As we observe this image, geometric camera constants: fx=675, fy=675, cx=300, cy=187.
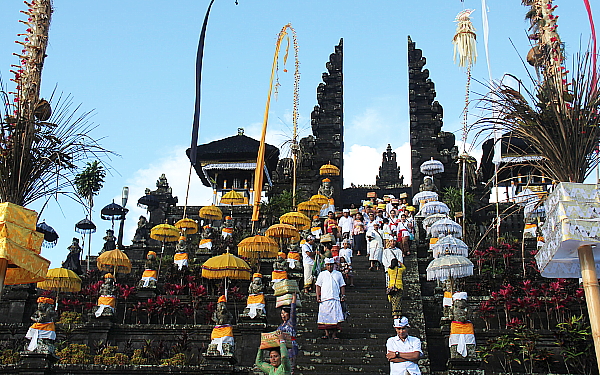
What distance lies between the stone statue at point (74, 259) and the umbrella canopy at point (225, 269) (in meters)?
6.74

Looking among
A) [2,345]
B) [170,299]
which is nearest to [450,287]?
[170,299]

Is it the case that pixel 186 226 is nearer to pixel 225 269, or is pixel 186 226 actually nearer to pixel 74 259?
pixel 74 259

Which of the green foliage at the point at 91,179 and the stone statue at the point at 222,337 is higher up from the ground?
the green foliage at the point at 91,179

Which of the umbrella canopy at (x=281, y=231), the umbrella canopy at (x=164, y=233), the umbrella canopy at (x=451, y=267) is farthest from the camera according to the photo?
the umbrella canopy at (x=164, y=233)

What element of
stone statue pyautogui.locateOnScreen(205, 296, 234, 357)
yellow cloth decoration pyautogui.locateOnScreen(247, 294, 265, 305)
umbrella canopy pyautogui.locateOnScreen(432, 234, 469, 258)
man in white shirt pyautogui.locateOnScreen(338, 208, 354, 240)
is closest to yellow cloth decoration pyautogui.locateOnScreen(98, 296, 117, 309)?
yellow cloth decoration pyautogui.locateOnScreen(247, 294, 265, 305)

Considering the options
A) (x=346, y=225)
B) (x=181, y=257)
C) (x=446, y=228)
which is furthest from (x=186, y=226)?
(x=446, y=228)

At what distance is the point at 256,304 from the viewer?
44.8ft

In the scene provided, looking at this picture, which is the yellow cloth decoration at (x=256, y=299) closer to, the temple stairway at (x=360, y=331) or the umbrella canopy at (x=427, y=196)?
the temple stairway at (x=360, y=331)

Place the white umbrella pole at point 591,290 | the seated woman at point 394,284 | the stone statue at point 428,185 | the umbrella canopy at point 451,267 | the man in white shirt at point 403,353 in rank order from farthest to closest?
the stone statue at point 428,185 < the umbrella canopy at point 451,267 < the seated woman at point 394,284 < the man in white shirt at point 403,353 < the white umbrella pole at point 591,290

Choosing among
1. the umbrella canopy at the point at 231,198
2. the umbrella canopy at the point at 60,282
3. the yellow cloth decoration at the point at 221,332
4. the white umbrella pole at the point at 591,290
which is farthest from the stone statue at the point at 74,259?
the white umbrella pole at the point at 591,290

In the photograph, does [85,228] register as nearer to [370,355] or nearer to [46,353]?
[46,353]

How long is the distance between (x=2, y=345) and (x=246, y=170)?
18.7 meters

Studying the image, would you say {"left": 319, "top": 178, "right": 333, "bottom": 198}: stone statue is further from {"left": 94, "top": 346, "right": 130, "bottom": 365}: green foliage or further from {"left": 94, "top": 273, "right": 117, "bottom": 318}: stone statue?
{"left": 94, "top": 346, "right": 130, "bottom": 365}: green foliage

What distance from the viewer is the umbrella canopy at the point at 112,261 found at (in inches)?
683
